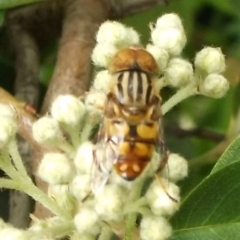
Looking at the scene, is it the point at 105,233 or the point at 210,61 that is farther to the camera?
the point at 210,61

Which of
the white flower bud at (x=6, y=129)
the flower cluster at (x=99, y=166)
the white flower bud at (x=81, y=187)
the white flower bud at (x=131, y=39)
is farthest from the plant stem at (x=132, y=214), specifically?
the white flower bud at (x=131, y=39)

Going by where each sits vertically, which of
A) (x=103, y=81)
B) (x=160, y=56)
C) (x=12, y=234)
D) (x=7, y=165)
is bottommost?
(x=12, y=234)

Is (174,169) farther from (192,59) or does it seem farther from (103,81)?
(192,59)

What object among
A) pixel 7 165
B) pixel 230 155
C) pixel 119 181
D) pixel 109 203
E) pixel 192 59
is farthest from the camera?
pixel 192 59

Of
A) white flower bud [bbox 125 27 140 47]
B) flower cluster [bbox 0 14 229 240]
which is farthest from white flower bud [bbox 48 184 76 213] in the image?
white flower bud [bbox 125 27 140 47]

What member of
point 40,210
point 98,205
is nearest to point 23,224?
point 40,210

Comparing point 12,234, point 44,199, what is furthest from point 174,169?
point 12,234

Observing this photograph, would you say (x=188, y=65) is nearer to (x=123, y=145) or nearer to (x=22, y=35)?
(x=123, y=145)
